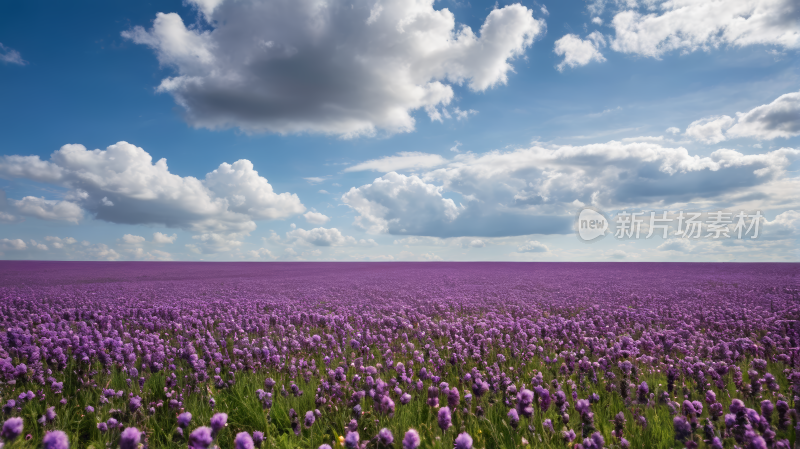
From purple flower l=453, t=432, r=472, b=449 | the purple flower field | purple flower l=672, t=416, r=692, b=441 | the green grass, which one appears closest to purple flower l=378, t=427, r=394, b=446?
the purple flower field

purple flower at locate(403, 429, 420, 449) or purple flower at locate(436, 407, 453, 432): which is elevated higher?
purple flower at locate(403, 429, 420, 449)

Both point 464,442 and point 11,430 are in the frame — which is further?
point 464,442

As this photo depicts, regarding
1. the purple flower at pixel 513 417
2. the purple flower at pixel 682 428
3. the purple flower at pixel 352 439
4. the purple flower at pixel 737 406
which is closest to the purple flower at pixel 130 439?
the purple flower at pixel 352 439

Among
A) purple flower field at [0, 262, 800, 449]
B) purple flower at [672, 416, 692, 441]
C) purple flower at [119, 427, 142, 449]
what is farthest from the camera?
purple flower field at [0, 262, 800, 449]

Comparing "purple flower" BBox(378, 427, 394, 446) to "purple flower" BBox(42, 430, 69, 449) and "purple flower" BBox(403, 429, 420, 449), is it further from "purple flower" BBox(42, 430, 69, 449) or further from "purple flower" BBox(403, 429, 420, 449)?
"purple flower" BBox(42, 430, 69, 449)

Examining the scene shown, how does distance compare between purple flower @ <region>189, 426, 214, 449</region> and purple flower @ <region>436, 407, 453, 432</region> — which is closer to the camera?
purple flower @ <region>189, 426, 214, 449</region>

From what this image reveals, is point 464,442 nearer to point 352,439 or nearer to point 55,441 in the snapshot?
point 352,439

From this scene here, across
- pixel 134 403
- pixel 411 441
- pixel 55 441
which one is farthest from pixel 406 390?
pixel 55 441

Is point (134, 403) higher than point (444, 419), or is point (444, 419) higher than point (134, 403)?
Answer: point (444, 419)

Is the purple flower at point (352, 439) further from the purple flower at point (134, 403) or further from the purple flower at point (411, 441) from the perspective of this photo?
the purple flower at point (134, 403)

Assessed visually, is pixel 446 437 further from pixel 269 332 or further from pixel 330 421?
pixel 269 332

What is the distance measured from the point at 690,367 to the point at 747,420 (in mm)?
2401

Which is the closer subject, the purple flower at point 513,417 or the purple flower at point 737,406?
the purple flower at point 737,406

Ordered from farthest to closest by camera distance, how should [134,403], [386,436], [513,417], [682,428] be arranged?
[134,403], [513,417], [682,428], [386,436]
